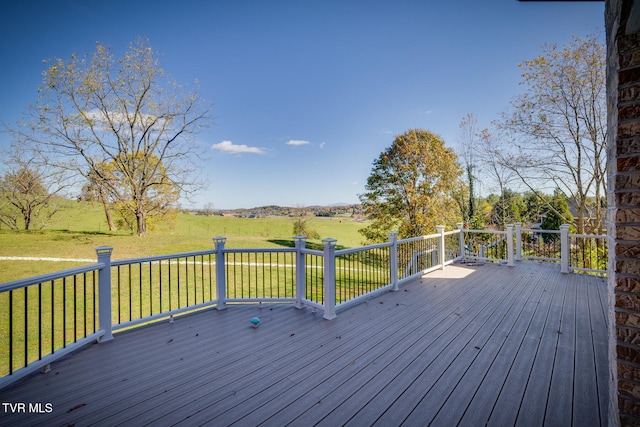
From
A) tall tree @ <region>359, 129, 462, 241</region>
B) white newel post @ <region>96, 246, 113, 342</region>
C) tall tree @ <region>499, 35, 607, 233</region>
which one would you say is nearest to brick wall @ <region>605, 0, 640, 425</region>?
white newel post @ <region>96, 246, 113, 342</region>

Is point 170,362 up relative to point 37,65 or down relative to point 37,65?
down

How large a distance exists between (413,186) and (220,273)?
8.26m

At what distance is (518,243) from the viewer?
7.70 m

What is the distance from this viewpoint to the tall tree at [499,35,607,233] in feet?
26.4

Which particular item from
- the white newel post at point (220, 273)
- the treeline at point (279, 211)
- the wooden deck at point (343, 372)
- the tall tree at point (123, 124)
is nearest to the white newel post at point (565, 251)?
the wooden deck at point (343, 372)

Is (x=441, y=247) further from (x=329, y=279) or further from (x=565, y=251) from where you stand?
(x=329, y=279)

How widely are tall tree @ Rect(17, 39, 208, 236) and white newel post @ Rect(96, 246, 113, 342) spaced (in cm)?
1015

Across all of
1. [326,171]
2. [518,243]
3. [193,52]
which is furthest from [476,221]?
[193,52]

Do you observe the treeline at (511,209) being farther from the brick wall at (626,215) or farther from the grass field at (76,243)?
the brick wall at (626,215)

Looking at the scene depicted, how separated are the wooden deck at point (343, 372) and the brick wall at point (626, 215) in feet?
3.43

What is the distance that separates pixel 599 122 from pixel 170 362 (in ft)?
41.0

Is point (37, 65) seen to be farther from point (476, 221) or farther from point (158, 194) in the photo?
point (476, 221)

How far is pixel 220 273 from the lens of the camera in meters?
4.11

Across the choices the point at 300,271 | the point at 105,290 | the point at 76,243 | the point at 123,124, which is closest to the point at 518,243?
the point at 300,271
